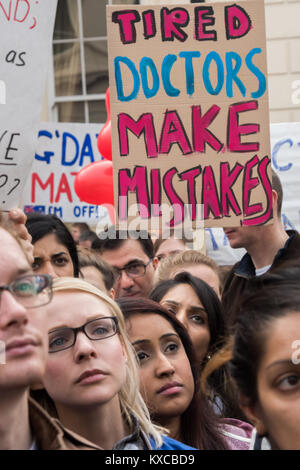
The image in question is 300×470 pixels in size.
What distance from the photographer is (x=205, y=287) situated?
11.7 ft

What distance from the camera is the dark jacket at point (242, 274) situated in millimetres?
3559

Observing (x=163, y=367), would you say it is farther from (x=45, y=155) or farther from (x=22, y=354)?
(x=45, y=155)

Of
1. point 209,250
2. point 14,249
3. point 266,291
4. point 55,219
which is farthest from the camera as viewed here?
point 209,250

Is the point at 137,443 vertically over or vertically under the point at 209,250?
under

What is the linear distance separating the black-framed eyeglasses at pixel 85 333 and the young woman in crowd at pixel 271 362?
1.04 ft

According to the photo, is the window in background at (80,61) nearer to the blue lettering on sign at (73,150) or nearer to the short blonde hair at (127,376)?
the blue lettering on sign at (73,150)

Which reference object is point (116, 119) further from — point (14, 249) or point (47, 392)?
point (14, 249)

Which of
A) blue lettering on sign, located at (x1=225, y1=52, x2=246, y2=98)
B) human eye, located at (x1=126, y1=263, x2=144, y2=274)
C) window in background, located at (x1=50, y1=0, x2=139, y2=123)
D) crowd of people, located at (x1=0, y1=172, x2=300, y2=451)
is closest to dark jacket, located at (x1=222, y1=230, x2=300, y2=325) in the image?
crowd of people, located at (x1=0, y1=172, x2=300, y2=451)

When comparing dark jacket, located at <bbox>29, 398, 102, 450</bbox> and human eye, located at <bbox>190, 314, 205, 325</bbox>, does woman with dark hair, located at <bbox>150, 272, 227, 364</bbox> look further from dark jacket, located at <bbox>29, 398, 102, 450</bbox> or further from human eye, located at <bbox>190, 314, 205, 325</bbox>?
dark jacket, located at <bbox>29, 398, 102, 450</bbox>

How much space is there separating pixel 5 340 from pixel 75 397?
518 millimetres

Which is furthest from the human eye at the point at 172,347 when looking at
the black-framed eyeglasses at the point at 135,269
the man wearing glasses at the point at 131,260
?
the black-framed eyeglasses at the point at 135,269

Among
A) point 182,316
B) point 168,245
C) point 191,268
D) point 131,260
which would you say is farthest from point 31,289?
point 168,245

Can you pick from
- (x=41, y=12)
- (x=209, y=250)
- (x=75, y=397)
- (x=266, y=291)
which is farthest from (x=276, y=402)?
(x=209, y=250)

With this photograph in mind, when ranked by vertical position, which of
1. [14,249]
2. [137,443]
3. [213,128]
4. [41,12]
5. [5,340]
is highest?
[41,12]
